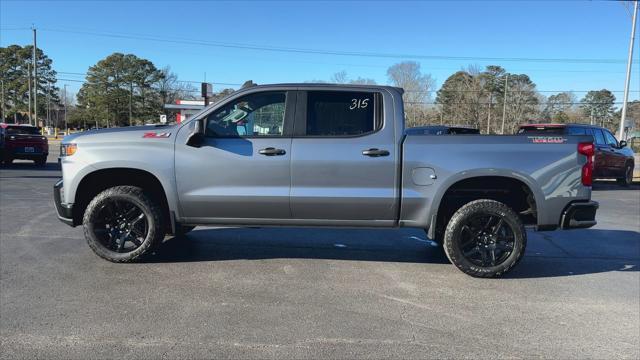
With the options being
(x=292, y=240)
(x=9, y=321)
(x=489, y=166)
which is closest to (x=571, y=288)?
(x=489, y=166)

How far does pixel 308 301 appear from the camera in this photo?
427 cm

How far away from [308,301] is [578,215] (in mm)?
3035

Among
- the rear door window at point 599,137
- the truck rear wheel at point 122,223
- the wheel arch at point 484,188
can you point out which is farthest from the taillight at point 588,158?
the rear door window at point 599,137

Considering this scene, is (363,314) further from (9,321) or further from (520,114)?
(520,114)

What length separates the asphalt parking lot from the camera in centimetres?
340

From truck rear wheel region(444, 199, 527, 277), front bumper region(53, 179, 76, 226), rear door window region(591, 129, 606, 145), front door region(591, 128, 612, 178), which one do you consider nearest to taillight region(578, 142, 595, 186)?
truck rear wheel region(444, 199, 527, 277)

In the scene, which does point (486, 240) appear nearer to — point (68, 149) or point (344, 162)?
point (344, 162)

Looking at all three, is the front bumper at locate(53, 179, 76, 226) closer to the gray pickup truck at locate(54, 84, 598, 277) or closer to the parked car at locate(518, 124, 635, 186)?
the gray pickup truck at locate(54, 84, 598, 277)

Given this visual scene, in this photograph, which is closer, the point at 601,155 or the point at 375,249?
the point at 375,249

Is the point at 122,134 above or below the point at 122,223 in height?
above

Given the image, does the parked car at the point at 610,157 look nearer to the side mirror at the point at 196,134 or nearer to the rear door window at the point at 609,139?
the rear door window at the point at 609,139

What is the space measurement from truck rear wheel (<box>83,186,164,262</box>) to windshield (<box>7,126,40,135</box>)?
15.5m

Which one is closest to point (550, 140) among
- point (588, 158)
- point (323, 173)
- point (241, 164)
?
point (588, 158)

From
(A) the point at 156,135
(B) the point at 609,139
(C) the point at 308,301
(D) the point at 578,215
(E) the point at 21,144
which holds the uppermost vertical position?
(B) the point at 609,139
